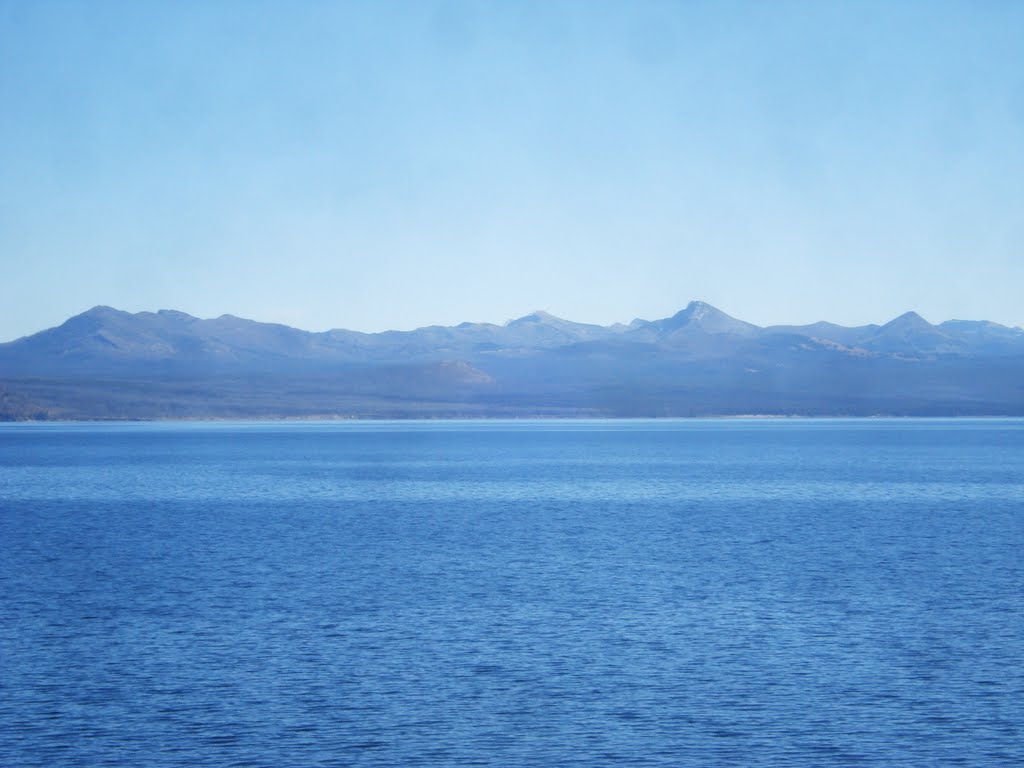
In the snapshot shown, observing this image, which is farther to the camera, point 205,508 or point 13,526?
point 205,508

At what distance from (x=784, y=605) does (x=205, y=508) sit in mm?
37969

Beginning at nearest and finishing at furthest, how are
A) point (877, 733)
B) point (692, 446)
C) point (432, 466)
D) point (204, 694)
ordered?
point (877, 733), point (204, 694), point (432, 466), point (692, 446)

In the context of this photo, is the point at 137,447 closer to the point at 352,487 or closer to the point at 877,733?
the point at 352,487

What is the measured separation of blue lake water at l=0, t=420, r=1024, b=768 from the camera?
720 inches

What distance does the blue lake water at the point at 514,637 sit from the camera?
Answer: 720 inches

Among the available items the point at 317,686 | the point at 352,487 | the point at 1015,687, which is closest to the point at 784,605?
the point at 1015,687

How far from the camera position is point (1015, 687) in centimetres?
2083

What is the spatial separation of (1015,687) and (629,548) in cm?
2079

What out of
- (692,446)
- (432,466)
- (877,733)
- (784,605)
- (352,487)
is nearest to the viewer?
(877,733)

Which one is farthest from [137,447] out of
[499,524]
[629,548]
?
[629,548]

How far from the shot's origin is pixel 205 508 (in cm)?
6022

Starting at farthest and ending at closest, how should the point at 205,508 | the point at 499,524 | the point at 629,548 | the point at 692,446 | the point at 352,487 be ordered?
the point at 692,446 < the point at 352,487 < the point at 205,508 < the point at 499,524 < the point at 629,548

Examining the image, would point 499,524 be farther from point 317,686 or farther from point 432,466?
point 432,466

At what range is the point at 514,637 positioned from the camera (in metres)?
25.1
